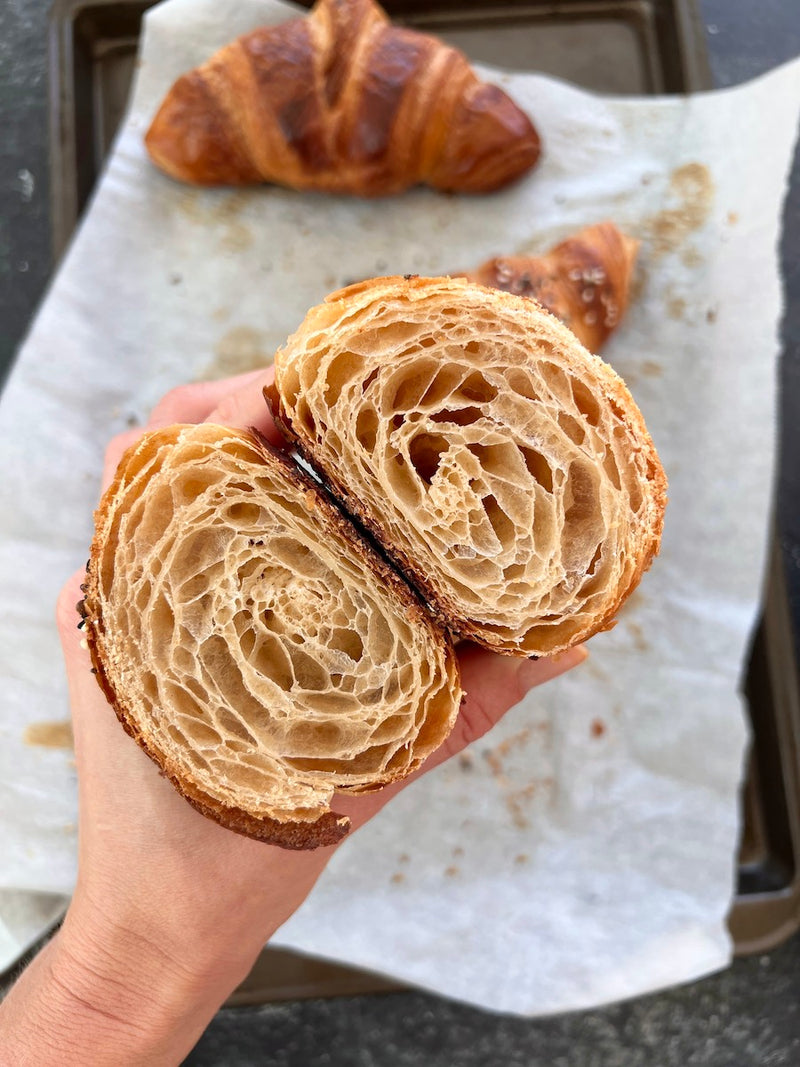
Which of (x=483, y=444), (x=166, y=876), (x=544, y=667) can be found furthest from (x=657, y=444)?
(x=166, y=876)

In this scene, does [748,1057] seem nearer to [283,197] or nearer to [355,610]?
[355,610]

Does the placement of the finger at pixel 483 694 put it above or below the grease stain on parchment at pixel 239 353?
below

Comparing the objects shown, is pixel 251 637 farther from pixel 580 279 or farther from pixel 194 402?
pixel 580 279

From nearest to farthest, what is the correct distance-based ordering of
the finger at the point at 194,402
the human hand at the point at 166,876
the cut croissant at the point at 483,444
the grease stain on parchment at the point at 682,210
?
the cut croissant at the point at 483,444, the human hand at the point at 166,876, the finger at the point at 194,402, the grease stain on parchment at the point at 682,210

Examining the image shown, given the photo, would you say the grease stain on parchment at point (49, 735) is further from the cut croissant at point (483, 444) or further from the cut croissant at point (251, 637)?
the cut croissant at point (483, 444)

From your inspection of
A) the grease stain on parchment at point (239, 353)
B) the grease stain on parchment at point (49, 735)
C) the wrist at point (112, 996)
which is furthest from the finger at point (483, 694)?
the grease stain on parchment at point (239, 353)
